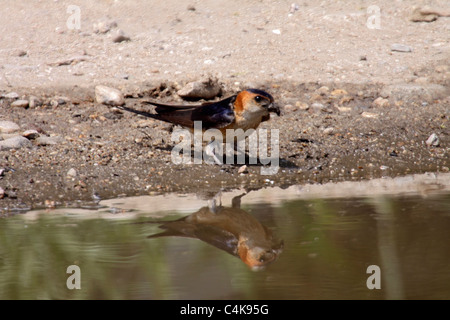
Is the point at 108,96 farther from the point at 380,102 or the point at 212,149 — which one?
the point at 380,102

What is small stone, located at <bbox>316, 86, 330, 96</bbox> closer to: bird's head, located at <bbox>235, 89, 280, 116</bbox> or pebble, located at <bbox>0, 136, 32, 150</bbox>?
bird's head, located at <bbox>235, 89, 280, 116</bbox>

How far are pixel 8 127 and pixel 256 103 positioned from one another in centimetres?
260

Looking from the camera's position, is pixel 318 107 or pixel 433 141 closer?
pixel 433 141

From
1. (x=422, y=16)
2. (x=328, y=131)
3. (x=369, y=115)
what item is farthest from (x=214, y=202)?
(x=422, y=16)

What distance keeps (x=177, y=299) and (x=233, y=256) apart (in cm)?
76

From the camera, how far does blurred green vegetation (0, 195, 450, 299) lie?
3.70 meters

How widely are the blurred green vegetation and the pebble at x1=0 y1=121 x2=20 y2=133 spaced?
2.07 metres

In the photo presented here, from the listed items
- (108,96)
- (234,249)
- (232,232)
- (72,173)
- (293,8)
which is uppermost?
(293,8)

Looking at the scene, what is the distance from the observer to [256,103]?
6480mm

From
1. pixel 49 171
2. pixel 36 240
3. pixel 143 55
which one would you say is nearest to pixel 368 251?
pixel 36 240

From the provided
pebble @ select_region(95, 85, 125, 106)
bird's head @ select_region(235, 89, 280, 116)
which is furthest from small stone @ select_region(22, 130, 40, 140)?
bird's head @ select_region(235, 89, 280, 116)

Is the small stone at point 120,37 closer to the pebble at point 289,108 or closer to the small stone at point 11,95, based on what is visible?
the small stone at point 11,95

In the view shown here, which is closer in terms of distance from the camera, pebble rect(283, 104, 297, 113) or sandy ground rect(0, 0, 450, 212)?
sandy ground rect(0, 0, 450, 212)

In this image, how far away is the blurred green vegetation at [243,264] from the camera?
3701 mm
